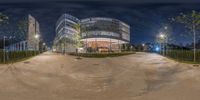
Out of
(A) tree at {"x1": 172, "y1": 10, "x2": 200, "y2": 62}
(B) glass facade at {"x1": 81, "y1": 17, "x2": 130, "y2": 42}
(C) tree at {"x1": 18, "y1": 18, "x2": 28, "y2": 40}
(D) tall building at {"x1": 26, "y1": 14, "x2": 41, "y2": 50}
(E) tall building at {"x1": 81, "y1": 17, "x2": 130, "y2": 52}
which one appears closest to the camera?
(A) tree at {"x1": 172, "y1": 10, "x2": 200, "y2": 62}

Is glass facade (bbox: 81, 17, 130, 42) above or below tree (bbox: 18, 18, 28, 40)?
above

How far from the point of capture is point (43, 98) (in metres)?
13.8

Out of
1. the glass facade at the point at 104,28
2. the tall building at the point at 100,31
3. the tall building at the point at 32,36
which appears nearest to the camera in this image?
the tall building at the point at 32,36

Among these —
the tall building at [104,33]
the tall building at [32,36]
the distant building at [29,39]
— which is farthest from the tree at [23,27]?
the tall building at [104,33]

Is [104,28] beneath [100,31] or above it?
above

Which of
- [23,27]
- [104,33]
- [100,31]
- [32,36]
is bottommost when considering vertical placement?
[32,36]

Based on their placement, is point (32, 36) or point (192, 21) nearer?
point (192, 21)

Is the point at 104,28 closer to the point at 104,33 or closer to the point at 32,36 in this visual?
the point at 104,33

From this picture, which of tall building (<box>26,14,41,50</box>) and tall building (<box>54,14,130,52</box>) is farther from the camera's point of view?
tall building (<box>54,14,130,52</box>)

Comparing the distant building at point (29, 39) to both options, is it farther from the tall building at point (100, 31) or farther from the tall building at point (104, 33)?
the tall building at point (104, 33)

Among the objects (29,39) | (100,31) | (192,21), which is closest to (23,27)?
(29,39)

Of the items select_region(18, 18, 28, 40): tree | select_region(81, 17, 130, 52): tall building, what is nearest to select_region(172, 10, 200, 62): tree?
select_region(18, 18, 28, 40): tree

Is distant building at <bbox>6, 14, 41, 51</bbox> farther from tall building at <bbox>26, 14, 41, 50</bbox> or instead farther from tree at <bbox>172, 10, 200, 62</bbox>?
tree at <bbox>172, 10, 200, 62</bbox>

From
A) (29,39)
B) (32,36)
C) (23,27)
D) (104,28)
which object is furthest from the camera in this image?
(104,28)
